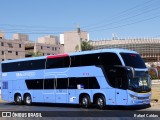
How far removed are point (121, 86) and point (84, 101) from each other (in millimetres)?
3789

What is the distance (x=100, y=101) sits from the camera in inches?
1004

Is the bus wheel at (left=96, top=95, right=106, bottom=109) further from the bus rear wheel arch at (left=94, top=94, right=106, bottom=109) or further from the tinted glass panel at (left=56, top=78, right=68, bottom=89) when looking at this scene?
the tinted glass panel at (left=56, top=78, right=68, bottom=89)

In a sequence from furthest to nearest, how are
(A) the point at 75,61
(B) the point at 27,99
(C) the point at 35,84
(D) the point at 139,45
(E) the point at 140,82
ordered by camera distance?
(D) the point at 139,45 < (B) the point at 27,99 < (C) the point at 35,84 < (A) the point at 75,61 < (E) the point at 140,82

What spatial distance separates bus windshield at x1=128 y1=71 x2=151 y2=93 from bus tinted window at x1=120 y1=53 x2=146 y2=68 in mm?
544

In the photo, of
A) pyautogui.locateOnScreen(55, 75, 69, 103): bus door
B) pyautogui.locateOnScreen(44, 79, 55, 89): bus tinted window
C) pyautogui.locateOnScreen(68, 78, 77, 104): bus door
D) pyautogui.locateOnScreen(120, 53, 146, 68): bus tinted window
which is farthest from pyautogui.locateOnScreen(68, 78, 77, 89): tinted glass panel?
pyautogui.locateOnScreen(120, 53, 146, 68): bus tinted window

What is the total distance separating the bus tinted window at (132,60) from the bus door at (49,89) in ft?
23.3

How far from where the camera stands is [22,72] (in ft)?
106

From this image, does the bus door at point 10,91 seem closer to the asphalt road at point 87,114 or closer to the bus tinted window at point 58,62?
the bus tinted window at point 58,62

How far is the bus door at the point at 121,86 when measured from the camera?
2389 cm

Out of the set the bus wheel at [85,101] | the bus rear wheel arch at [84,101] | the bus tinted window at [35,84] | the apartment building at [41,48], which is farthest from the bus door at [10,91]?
the apartment building at [41,48]

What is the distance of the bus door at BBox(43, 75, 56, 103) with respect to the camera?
2933 centimetres

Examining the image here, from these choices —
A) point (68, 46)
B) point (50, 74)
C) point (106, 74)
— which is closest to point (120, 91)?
point (106, 74)

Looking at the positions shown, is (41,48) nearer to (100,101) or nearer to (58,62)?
(58,62)

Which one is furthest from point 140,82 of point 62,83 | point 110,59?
point 62,83
